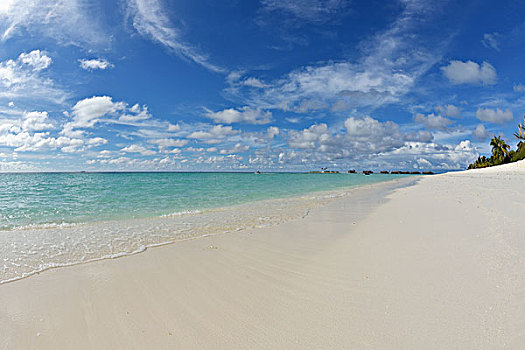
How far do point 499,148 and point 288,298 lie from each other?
10269cm

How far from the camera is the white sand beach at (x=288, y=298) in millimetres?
2570

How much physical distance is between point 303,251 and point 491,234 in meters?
4.43

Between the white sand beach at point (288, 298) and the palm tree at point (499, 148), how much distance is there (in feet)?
311

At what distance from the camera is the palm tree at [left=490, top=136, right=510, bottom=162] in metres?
73.7

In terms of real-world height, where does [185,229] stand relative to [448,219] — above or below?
below

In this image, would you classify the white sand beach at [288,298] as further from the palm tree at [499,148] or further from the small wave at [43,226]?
the palm tree at [499,148]

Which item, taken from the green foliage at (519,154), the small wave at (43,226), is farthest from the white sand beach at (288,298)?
the green foliage at (519,154)

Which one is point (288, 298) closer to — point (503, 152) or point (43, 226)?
point (43, 226)

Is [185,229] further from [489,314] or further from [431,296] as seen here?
[489,314]

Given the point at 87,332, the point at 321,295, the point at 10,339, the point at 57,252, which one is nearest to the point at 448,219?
the point at 321,295

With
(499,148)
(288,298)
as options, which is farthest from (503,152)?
(288,298)

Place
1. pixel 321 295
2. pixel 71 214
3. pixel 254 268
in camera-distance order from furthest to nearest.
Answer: pixel 71 214
pixel 254 268
pixel 321 295

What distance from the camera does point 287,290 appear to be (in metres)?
3.64

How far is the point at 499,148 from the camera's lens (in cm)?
7588
